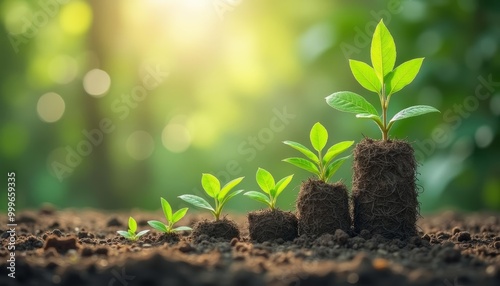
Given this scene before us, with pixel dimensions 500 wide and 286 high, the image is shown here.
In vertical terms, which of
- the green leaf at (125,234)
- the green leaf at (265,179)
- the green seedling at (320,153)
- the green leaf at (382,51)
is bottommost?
the green leaf at (125,234)

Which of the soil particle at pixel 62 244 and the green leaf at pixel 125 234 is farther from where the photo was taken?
the green leaf at pixel 125 234

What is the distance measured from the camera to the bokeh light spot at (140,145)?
883 centimetres

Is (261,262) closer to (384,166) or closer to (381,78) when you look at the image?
(384,166)

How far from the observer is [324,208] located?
257cm

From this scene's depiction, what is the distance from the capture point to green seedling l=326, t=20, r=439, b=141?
2574 millimetres

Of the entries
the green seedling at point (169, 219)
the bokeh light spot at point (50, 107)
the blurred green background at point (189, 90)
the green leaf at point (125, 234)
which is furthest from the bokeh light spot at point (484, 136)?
the bokeh light spot at point (50, 107)

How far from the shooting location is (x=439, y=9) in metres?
6.50

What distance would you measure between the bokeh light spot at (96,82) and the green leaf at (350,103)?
20.4ft

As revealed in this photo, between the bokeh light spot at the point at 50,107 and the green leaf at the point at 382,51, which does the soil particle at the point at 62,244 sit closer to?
the green leaf at the point at 382,51

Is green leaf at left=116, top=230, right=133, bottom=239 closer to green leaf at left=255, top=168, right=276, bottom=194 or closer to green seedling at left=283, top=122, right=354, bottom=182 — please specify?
green leaf at left=255, top=168, right=276, bottom=194

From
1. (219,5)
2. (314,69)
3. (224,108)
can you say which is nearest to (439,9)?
(314,69)

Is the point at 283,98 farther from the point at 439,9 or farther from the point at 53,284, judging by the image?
the point at 53,284

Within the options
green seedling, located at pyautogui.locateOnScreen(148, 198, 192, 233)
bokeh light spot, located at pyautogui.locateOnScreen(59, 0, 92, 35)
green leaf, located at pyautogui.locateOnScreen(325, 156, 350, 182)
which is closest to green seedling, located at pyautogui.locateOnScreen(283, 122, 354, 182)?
green leaf, located at pyautogui.locateOnScreen(325, 156, 350, 182)

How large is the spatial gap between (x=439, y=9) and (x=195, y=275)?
18.1ft
